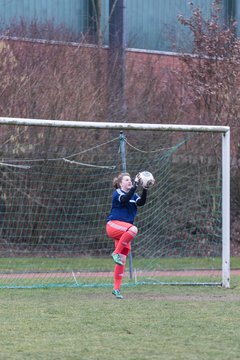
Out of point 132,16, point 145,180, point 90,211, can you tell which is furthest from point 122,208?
point 132,16

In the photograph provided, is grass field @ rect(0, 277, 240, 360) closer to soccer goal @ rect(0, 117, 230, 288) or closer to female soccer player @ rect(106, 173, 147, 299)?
female soccer player @ rect(106, 173, 147, 299)

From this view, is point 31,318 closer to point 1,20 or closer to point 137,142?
point 137,142

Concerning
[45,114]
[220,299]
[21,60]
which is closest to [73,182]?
[45,114]

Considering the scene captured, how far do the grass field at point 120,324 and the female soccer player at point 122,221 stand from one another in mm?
428

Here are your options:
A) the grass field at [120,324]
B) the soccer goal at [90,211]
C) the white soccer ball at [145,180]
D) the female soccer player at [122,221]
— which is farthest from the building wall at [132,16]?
the grass field at [120,324]

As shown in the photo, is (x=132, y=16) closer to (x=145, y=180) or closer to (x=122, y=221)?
(x=122, y=221)

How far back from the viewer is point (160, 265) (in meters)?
16.0

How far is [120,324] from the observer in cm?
910

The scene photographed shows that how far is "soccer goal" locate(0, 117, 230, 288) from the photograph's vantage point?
15125 millimetres

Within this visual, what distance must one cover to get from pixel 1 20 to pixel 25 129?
5.11 meters

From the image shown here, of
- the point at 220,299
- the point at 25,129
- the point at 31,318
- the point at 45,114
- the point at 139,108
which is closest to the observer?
the point at 31,318

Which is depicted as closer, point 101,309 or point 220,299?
point 101,309

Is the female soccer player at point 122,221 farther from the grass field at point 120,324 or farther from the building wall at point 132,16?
the building wall at point 132,16

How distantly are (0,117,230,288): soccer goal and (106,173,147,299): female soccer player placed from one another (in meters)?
2.63
